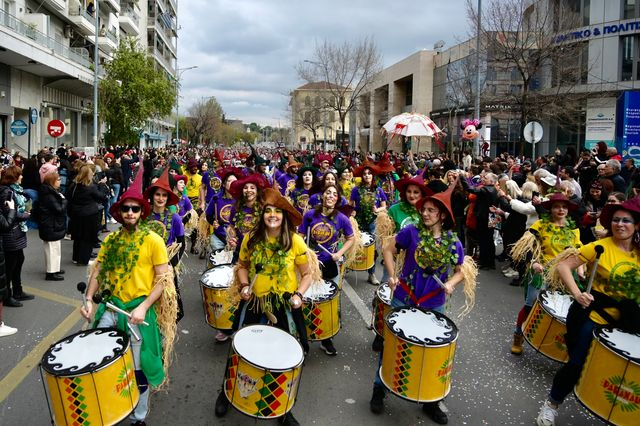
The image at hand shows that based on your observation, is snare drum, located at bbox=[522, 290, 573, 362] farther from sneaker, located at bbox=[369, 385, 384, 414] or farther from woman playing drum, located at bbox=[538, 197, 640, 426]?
sneaker, located at bbox=[369, 385, 384, 414]

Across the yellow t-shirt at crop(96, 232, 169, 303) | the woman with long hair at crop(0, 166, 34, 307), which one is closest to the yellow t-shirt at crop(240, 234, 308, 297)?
the yellow t-shirt at crop(96, 232, 169, 303)

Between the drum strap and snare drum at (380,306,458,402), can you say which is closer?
snare drum at (380,306,458,402)

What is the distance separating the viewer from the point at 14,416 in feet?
13.3

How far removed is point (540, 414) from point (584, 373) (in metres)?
0.63

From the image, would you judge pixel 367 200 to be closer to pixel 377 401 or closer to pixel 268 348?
pixel 377 401

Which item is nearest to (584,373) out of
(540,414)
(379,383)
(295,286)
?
(540,414)

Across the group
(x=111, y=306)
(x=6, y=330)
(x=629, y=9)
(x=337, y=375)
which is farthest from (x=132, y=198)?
(x=629, y=9)

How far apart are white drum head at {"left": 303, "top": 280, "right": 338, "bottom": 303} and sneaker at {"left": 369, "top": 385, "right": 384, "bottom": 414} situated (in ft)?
3.41

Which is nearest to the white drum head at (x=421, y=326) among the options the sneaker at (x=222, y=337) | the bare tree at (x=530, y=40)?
the sneaker at (x=222, y=337)

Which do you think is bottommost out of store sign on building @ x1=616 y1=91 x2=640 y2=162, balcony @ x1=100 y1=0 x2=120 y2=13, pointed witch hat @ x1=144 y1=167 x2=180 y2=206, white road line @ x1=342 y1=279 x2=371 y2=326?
white road line @ x1=342 y1=279 x2=371 y2=326

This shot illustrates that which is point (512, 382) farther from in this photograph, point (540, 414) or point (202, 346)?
point (202, 346)

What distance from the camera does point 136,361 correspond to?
3781mm

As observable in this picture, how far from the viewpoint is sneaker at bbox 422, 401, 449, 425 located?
4.10 meters

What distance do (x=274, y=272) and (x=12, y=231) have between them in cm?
441
